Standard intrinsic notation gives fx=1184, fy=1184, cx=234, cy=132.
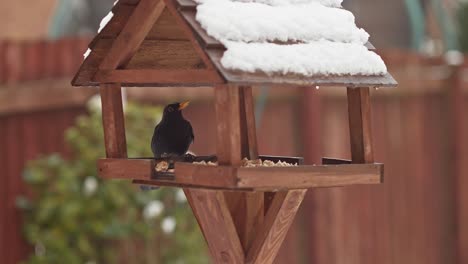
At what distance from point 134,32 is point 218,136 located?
0.41m

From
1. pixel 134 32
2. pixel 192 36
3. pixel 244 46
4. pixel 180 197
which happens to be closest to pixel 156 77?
A: pixel 134 32

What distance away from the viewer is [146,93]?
6.30m

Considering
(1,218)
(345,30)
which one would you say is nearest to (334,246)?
(1,218)

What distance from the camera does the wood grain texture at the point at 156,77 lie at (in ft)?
9.42

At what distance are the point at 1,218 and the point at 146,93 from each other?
1049mm

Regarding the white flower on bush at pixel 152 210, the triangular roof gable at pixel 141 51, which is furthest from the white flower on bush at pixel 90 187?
the triangular roof gable at pixel 141 51

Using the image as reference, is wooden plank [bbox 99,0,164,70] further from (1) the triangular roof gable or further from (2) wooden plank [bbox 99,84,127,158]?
(2) wooden plank [bbox 99,84,127,158]

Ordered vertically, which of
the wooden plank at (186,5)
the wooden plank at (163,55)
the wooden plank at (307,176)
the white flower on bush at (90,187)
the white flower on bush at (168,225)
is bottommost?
the white flower on bush at (168,225)

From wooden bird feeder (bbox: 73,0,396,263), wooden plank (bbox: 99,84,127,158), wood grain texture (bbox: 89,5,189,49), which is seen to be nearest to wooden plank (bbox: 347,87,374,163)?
wooden bird feeder (bbox: 73,0,396,263)

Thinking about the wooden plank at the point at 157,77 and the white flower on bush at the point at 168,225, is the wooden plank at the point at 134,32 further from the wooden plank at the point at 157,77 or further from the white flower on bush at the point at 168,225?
the white flower on bush at the point at 168,225

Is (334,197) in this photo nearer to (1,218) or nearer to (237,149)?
(1,218)

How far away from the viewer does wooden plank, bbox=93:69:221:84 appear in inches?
113

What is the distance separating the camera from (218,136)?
2.88 meters

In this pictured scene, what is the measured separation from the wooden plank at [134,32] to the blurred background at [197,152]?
8.63ft
